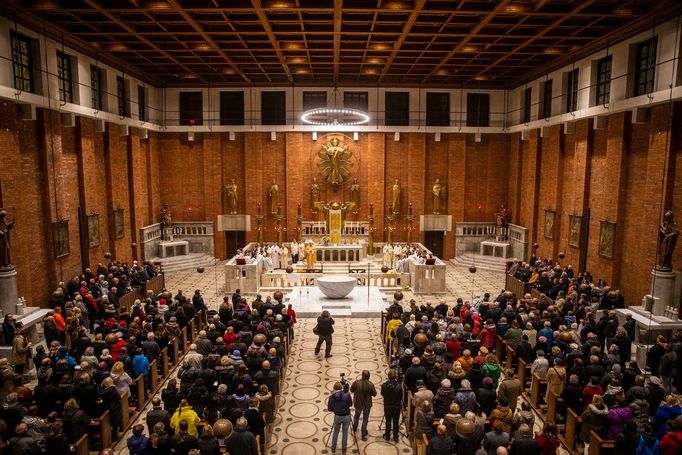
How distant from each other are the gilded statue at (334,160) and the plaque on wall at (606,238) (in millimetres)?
12588

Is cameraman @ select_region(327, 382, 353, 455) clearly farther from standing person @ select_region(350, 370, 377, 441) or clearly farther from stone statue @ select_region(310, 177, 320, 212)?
stone statue @ select_region(310, 177, 320, 212)

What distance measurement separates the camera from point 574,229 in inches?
717

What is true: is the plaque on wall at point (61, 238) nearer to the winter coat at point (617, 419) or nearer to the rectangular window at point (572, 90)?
the winter coat at point (617, 419)

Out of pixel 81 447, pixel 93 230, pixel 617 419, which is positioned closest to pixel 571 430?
pixel 617 419

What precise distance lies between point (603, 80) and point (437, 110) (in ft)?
30.4

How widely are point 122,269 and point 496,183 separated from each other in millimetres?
18730

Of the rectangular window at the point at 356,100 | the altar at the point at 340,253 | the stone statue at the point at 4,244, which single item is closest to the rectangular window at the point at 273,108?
the rectangular window at the point at 356,100

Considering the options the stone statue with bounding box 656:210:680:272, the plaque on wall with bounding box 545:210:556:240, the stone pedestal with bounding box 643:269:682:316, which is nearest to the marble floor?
the plaque on wall with bounding box 545:210:556:240

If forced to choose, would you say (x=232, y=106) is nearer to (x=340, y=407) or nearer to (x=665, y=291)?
(x=340, y=407)

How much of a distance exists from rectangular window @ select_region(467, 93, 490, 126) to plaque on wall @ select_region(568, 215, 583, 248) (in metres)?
8.52

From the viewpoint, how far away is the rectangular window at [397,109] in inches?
987

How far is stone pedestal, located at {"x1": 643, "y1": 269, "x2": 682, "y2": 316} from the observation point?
12.3 m

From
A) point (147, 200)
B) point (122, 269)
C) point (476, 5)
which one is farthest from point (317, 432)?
point (147, 200)

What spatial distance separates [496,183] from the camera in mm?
25406
